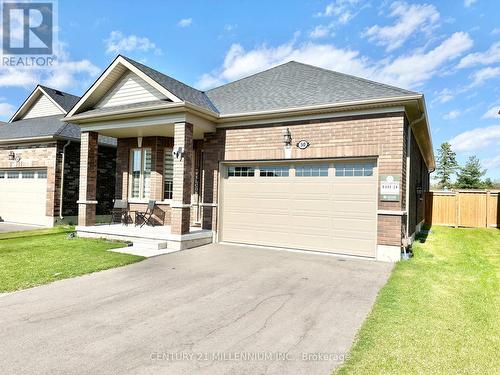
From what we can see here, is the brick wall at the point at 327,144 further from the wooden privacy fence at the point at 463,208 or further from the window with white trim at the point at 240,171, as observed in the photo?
the wooden privacy fence at the point at 463,208

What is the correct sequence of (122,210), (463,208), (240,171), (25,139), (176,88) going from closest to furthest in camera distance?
(176,88), (240,171), (122,210), (25,139), (463,208)

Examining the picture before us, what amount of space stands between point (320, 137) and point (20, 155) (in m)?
14.3

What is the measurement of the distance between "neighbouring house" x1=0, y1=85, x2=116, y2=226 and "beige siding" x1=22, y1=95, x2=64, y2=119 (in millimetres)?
52

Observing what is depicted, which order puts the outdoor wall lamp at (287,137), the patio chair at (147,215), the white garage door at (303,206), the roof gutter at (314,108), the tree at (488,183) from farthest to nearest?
the tree at (488,183) < the patio chair at (147,215) < the outdoor wall lamp at (287,137) < the white garage door at (303,206) < the roof gutter at (314,108)

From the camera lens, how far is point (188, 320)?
4152mm

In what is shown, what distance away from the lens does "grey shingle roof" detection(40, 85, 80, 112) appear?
16.4m

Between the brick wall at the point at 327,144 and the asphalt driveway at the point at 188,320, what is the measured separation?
253 cm

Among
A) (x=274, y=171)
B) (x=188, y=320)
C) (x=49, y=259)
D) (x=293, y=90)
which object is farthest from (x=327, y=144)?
A: (x=49, y=259)

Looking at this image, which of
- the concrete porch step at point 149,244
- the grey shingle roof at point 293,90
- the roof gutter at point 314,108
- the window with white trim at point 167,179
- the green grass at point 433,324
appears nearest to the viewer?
the green grass at point 433,324

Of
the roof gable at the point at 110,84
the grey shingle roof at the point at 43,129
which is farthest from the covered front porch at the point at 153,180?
the grey shingle roof at the point at 43,129

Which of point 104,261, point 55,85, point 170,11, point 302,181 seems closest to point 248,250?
point 302,181

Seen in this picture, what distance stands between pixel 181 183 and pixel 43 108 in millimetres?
12979

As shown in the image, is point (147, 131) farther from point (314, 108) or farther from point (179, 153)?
point (314, 108)

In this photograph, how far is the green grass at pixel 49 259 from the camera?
19.5 feet
